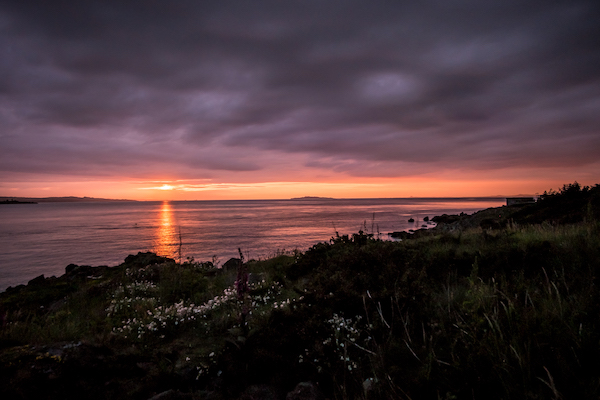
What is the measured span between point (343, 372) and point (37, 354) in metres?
4.25

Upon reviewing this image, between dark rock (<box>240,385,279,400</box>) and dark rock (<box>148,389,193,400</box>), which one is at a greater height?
dark rock (<box>148,389,193,400</box>)

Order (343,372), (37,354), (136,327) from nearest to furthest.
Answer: (343,372) → (37,354) → (136,327)

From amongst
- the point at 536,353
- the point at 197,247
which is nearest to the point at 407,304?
the point at 536,353

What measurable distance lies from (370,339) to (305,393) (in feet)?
4.20

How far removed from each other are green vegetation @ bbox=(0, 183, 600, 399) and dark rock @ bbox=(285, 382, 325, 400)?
188mm

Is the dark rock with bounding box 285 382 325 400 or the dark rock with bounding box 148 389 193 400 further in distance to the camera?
the dark rock with bounding box 148 389 193 400

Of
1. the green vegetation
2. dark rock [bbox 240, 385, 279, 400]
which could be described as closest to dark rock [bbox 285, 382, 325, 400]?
the green vegetation

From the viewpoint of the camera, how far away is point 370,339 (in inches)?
173

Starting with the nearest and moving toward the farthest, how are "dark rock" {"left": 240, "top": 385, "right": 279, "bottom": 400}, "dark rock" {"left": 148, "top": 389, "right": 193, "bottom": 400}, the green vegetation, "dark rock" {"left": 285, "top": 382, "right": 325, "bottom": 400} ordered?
the green vegetation, "dark rock" {"left": 285, "top": 382, "right": 325, "bottom": 400}, "dark rock" {"left": 148, "top": 389, "right": 193, "bottom": 400}, "dark rock" {"left": 240, "top": 385, "right": 279, "bottom": 400}

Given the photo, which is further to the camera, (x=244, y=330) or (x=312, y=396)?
(x=244, y=330)

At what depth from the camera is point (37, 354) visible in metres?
4.18

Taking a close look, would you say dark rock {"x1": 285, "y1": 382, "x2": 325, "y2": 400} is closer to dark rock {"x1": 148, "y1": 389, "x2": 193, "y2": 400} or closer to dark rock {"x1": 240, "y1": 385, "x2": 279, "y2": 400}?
dark rock {"x1": 240, "y1": 385, "x2": 279, "y2": 400}

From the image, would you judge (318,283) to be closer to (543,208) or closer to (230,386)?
(230,386)

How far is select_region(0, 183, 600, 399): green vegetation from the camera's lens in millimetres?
2969
